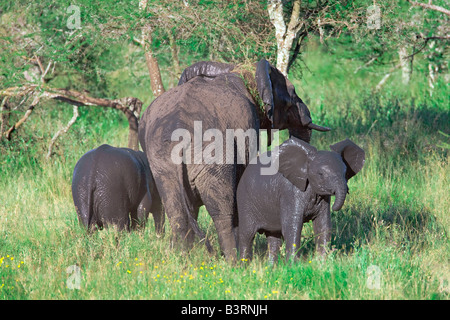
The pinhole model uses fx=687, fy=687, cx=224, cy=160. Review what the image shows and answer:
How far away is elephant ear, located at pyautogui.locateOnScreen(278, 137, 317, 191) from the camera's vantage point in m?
4.97

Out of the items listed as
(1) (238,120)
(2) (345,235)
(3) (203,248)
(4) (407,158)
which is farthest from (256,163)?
(4) (407,158)

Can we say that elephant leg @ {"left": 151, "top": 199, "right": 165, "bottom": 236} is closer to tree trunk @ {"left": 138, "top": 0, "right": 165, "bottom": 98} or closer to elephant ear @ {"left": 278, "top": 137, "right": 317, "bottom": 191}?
elephant ear @ {"left": 278, "top": 137, "right": 317, "bottom": 191}

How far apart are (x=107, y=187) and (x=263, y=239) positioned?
1568mm

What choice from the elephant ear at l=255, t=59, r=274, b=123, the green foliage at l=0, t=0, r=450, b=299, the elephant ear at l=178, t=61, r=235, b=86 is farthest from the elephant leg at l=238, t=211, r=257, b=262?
the elephant ear at l=178, t=61, r=235, b=86

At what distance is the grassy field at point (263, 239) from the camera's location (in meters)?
4.74

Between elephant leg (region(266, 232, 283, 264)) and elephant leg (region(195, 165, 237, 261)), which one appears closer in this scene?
elephant leg (region(195, 165, 237, 261))

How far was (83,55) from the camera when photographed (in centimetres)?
982

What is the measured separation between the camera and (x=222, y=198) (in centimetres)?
514

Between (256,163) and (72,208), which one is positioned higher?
(256,163)

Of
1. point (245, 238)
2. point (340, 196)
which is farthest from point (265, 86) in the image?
point (340, 196)

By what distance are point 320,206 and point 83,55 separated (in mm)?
5785

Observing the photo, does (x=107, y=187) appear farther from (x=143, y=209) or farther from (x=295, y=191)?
(x=295, y=191)

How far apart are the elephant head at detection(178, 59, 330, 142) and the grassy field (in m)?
1.02

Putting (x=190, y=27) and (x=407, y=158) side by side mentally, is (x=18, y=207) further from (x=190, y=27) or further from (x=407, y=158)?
(x=407, y=158)
